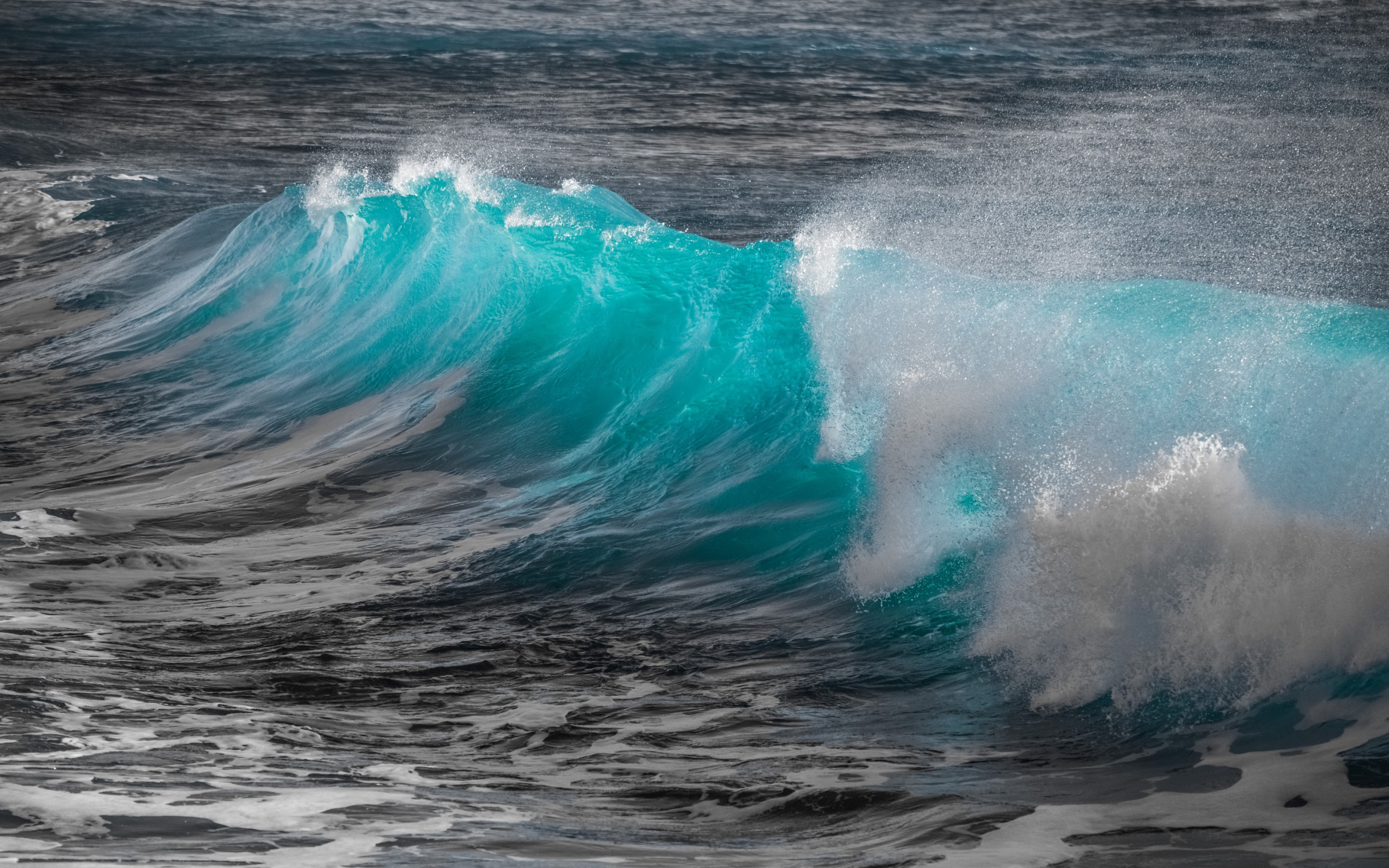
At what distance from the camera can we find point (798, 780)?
17.2 ft

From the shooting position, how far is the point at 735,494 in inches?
339

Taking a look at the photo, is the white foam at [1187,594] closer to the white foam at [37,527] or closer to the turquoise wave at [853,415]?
the turquoise wave at [853,415]

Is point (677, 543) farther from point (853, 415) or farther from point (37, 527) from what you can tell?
Result: point (37, 527)

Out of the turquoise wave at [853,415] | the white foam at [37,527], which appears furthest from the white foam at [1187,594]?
the white foam at [37,527]

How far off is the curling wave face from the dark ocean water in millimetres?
27

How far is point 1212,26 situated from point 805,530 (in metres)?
32.6

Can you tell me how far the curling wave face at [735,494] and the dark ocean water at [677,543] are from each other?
0.09ft

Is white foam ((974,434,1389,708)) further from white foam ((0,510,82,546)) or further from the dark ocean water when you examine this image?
white foam ((0,510,82,546))

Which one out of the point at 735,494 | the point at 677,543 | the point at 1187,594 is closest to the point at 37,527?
the point at 677,543

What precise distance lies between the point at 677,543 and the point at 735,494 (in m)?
0.58

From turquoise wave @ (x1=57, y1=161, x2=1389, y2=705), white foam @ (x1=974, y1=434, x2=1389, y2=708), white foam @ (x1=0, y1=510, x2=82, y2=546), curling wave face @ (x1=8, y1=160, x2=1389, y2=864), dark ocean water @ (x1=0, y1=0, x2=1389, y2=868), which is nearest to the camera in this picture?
dark ocean water @ (x1=0, y1=0, x2=1389, y2=868)

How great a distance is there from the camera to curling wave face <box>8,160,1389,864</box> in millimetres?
5641

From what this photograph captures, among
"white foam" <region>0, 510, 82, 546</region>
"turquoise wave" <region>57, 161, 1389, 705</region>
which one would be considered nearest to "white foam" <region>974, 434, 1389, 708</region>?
"turquoise wave" <region>57, 161, 1389, 705</region>

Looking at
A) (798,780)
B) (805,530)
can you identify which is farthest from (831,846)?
(805,530)
